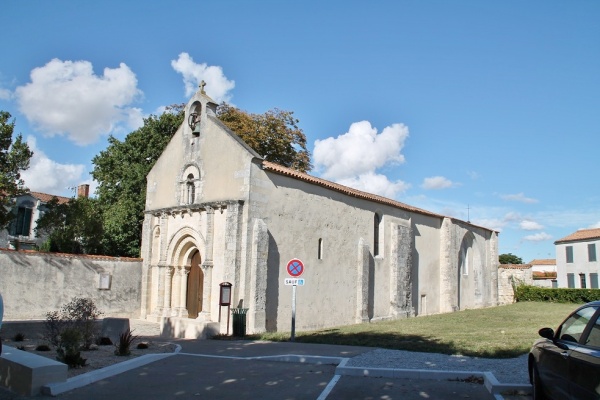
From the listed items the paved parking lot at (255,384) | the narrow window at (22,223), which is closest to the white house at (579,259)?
the paved parking lot at (255,384)

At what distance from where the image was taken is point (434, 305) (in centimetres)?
2878

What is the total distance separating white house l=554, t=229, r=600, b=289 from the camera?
1800 inches

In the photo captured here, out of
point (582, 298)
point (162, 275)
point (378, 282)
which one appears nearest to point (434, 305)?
point (378, 282)

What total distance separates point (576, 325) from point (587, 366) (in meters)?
1.11

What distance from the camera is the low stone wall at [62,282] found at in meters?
17.5

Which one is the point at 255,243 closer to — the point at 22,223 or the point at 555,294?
the point at 555,294

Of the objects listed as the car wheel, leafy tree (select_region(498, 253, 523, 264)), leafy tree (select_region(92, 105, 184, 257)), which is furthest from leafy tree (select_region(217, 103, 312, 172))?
leafy tree (select_region(498, 253, 523, 264))

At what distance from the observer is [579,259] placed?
155 ft

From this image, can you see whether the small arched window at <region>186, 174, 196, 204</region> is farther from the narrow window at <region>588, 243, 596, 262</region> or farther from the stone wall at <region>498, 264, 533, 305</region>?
the narrow window at <region>588, 243, 596, 262</region>

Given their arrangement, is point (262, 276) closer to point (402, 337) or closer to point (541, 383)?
point (402, 337)

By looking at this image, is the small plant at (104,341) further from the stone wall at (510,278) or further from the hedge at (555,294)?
the hedge at (555,294)

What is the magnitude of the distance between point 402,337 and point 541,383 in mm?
8208

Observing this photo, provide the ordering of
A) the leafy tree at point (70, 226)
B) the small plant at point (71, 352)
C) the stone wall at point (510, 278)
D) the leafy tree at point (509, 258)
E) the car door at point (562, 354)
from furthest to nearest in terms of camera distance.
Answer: the leafy tree at point (509, 258)
the stone wall at point (510, 278)
the leafy tree at point (70, 226)
the small plant at point (71, 352)
the car door at point (562, 354)

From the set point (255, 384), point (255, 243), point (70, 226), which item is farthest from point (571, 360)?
point (70, 226)
